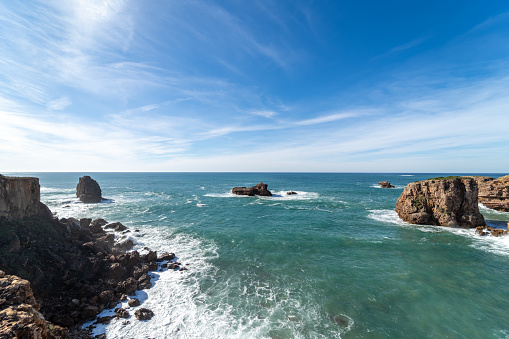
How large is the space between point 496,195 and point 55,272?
93.2 meters

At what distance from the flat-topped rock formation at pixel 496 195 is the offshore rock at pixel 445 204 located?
2598cm

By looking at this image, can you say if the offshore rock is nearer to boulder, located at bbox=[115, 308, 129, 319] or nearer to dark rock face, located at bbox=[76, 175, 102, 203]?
boulder, located at bbox=[115, 308, 129, 319]

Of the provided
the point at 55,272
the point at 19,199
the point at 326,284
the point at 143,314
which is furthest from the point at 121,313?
the point at 19,199

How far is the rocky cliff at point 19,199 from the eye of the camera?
79.4 feet

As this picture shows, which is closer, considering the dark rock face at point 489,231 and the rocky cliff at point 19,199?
the rocky cliff at point 19,199

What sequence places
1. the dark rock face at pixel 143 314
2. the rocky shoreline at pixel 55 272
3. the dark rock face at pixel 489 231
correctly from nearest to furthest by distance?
the rocky shoreline at pixel 55 272 → the dark rock face at pixel 143 314 → the dark rock face at pixel 489 231

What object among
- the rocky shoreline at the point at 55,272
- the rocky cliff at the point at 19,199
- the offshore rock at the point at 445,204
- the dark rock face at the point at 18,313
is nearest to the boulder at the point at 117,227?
the rocky shoreline at the point at 55,272

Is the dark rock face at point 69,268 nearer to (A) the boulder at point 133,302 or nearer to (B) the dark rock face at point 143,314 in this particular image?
(A) the boulder at point 133,302

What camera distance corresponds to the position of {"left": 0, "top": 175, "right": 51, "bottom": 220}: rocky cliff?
24.2 metres

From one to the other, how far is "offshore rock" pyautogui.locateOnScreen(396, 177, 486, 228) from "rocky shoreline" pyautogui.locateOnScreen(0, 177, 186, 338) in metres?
47.8

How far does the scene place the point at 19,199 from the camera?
25750 millimetres

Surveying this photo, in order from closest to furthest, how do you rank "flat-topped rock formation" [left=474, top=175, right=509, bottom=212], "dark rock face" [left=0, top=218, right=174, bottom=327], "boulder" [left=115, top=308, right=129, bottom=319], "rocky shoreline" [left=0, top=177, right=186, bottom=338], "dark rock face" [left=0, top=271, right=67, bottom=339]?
"dark rock face" [left=0, top=271, right=67, bottom=339] → "rocky shoreline" [left=0, top=177, right=186, bottom=338] → "boulder" [left=115, top=308, right=129, bottom=319] → "dark rock face" [left=0, top=218, right=174, bottom=327] → "flat-topped rock formation" [left=474, top=175, right=509, bottom=212]

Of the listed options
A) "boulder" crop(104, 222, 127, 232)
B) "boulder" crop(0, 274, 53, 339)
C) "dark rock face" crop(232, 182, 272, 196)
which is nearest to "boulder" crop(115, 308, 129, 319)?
"boulder" crop(0, 274, 53, 339)

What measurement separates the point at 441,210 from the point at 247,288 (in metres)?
43.6
